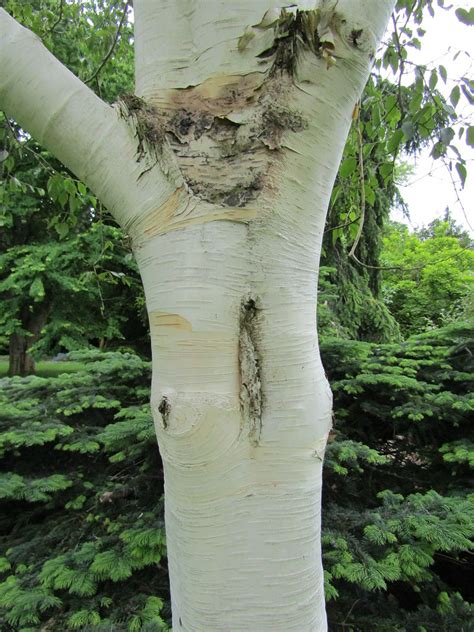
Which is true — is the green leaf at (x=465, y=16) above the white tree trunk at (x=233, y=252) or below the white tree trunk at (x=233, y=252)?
above

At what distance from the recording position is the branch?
2.65 ft

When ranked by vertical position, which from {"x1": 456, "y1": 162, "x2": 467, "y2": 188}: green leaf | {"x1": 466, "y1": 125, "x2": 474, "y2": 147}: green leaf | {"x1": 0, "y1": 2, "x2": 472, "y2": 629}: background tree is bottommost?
{"x1": 0, "y1": 2, "x2": 472, "y2": 629}: background tree

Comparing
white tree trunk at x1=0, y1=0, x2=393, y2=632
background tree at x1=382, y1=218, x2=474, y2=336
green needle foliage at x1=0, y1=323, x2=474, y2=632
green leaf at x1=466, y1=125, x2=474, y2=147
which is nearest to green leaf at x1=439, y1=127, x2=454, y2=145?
green leaf at x1=466, y1=125, x2=474, y2=147

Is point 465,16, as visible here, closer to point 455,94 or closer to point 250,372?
point 455,94

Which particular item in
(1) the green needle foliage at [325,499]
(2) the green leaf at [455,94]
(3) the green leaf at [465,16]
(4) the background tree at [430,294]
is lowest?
(1) the green needle foliage at [325,499]

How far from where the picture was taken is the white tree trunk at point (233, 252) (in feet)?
2.45

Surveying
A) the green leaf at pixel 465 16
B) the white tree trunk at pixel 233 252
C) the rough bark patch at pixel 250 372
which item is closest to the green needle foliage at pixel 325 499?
the white tree trunk at pixel 233 252

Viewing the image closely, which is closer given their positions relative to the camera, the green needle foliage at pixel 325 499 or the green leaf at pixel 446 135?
the green leaf at pixel 446 135

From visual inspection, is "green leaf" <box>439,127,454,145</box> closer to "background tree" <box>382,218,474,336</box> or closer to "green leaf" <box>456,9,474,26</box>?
"green leaf" <box>456,9,474,26</box>

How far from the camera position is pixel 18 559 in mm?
1757

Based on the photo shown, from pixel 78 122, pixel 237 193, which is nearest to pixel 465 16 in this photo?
pixel 237 193

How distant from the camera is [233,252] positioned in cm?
77

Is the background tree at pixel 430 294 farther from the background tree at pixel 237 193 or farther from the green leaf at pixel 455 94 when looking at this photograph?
the background tree at pixel 237 193

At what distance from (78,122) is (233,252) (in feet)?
1.26
